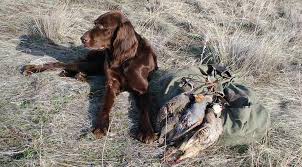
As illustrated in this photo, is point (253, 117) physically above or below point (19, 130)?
above

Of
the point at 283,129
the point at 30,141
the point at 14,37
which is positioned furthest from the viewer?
the point at 14,37

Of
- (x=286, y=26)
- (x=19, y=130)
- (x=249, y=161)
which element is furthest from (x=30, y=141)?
(x=286, y=26)

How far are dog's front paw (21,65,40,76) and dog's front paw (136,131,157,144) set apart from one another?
1.32 m

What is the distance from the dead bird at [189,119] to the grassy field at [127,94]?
194mm

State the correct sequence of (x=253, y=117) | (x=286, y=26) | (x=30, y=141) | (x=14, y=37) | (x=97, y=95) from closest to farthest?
(x=30, y=141) → (x=253, y=117) → (x=97, y=95) → (x=14, y=37) → (x=286, y=26)

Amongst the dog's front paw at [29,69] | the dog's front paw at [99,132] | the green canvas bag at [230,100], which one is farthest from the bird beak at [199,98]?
the dog's front paw at [29,69]

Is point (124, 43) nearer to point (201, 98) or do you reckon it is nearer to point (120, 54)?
point (120, 54)

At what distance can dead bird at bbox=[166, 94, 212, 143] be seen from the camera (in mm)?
3246

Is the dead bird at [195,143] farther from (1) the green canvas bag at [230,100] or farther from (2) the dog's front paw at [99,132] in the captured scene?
(2) the dog's front paw at [99,132]

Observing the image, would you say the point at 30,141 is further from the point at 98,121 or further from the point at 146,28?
the point at 146,28

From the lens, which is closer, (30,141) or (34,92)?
(30,141)

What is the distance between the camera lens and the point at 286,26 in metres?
6.16

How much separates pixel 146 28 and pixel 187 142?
261cm

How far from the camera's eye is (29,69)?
4.11 metres
